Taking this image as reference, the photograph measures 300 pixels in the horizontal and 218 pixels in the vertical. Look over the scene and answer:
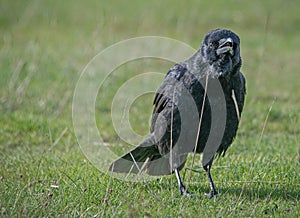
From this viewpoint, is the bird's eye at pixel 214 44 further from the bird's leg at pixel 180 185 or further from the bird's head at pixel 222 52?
the bird's leg at pixel 180 185

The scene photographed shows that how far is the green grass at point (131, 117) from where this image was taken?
4.73 m

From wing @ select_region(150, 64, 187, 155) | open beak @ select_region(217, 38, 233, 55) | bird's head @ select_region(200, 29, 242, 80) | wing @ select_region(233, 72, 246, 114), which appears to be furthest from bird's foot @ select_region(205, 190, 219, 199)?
open beak @ select_region(217, 38, 233, 55)

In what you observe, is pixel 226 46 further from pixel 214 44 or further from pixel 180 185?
pixel 180 185

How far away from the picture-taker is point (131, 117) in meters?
8.46

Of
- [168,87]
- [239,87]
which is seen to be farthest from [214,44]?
[168,87]

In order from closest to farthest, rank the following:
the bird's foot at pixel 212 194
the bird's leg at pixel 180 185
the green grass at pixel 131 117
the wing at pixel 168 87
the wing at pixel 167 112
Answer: the green grass at pixel 131 117
the bird's foot at pixel 212 194
the bird's leg at pixel 180 185
the wing at pixel 167 112
the wing at pixel 168 87

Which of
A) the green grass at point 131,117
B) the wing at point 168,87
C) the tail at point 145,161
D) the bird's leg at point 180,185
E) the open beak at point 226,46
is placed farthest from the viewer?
the tail at point 145,161

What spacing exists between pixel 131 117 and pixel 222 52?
11.9 ft

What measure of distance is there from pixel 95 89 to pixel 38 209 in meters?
5.51

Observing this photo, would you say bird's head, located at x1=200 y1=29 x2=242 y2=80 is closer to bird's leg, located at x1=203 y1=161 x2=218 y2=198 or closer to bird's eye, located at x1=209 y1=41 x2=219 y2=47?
bird's eye, located at x1=209 y1=41 x2=219 y2=47

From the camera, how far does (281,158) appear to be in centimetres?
618

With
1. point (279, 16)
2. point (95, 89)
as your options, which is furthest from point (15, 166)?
point (279, 16)

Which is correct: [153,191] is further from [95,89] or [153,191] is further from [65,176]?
[95,89]

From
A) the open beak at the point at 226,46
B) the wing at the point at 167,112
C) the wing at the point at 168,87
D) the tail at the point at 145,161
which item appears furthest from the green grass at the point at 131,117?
the wing at the point at 168,87
